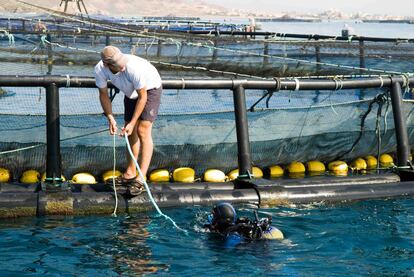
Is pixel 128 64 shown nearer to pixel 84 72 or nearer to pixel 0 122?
pixel 0 122

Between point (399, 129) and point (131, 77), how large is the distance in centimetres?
414

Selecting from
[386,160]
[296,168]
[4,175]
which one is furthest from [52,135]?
[386,160]

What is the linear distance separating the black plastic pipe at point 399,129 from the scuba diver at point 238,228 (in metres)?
3.13

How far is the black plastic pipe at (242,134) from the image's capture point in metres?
9.18

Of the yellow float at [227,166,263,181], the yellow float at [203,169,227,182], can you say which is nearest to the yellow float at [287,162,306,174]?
the yellow float at [227,166,263,181]

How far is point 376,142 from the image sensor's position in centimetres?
1185

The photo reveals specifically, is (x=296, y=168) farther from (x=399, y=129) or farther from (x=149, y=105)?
(x=149, y=105)

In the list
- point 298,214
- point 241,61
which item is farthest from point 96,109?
point 241,61

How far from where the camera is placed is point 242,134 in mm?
9211

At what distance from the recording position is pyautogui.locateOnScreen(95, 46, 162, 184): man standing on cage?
8.05 metres

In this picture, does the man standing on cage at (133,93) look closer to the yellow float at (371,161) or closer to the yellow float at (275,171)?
the yellow float at (275,171)

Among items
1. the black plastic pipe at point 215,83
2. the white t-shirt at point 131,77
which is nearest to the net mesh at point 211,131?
the black plastic pipe at point 215,83

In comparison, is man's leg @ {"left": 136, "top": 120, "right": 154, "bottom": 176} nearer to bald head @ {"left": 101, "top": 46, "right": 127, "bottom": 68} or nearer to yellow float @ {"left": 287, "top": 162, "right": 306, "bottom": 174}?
bald head @ {"left": 101, "top": 46, "right": 127, "bottom": 68}

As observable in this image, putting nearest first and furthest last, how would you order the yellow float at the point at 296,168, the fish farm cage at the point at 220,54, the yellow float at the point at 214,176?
the yellow float at the point at 214,176
the yellow float at the point at 296,168
the fish farm cage at the point at 220,54
